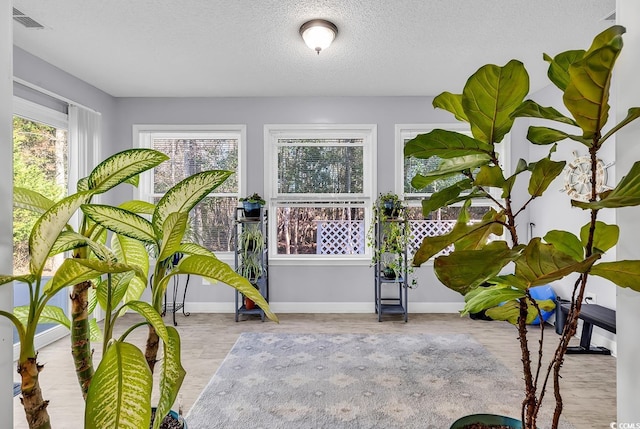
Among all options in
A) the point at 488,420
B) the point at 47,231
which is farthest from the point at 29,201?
the point at 488,420

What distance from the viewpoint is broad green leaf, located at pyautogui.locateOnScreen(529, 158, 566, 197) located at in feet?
2.60

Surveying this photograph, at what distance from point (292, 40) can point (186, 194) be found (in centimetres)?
252

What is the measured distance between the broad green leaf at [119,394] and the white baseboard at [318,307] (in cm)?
386

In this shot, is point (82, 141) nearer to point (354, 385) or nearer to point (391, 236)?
point (391, 236)

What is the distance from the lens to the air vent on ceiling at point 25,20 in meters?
2.51

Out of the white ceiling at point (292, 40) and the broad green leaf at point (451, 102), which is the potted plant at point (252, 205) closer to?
the white ceiling at point (292, 40)

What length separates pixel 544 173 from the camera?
2.67 feet

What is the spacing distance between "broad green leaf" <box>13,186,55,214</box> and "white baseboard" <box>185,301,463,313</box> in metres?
3.76

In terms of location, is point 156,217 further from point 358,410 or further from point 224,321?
point 224,321

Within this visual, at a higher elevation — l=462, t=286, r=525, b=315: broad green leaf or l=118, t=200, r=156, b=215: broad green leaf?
l=118, t=200, r=156, b=215: broad green leaf

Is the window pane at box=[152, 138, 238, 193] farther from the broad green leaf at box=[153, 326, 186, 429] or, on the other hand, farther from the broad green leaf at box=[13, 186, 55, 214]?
the broad green leaf at box=[153, 326, 186, 429]

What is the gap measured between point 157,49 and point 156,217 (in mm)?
2873

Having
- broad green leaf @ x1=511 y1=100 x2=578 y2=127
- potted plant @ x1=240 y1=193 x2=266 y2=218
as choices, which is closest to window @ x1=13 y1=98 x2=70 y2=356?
potted plant @ x1=240 y1=193 x2=266 y2=218

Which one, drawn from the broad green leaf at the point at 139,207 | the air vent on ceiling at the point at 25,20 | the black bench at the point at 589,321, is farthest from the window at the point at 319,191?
the broad green leaf at the point at 139,207
